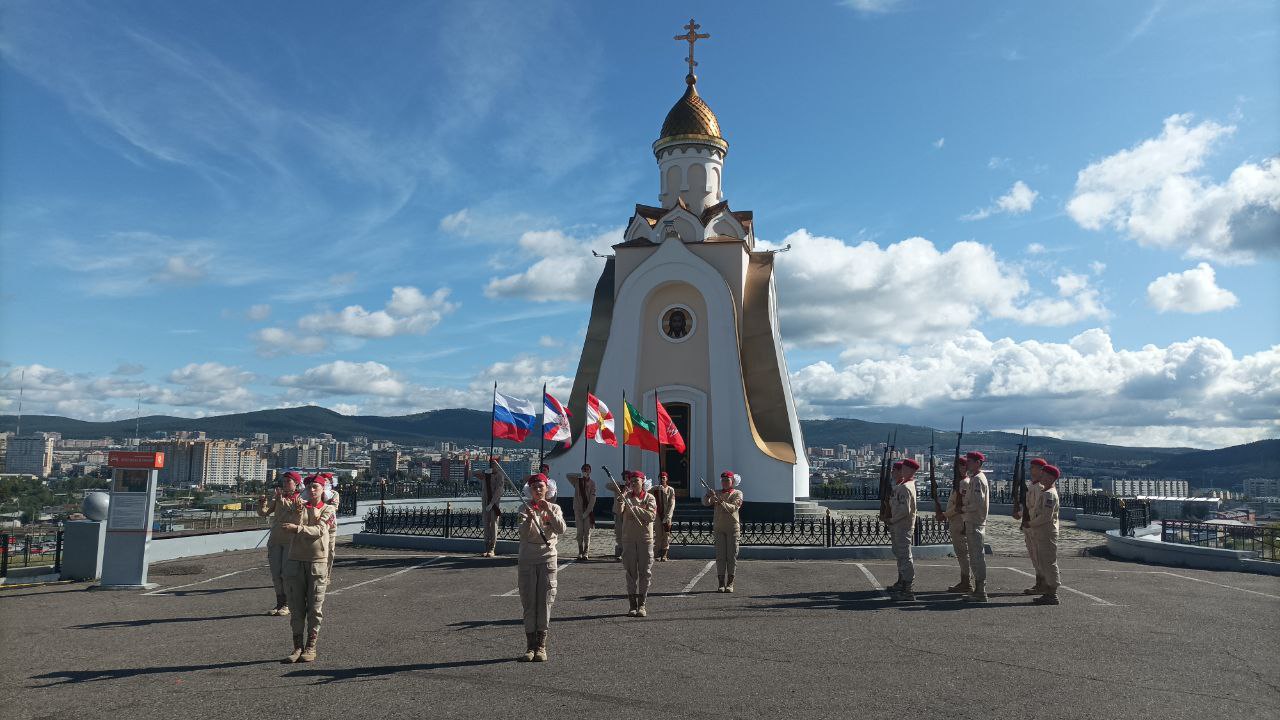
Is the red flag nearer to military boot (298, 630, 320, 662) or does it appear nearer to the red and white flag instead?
the red and white flag

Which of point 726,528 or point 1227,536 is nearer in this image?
point 726,528

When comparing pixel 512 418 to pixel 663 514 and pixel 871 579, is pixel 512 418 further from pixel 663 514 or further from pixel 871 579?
pixel 871 579

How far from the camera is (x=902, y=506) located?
11.4 meters

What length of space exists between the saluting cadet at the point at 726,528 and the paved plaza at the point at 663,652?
36 centimetres

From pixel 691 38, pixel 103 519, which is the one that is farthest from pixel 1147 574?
pixel 691 38

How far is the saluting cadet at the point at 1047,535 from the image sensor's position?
10.4 meters

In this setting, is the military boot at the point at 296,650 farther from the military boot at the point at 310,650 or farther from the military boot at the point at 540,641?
the military boot at the point at 540,641

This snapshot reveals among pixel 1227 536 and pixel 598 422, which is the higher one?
pixel 598 422

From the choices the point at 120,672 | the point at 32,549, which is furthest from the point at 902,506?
the point at 32,549

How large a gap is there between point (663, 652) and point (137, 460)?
906 cm

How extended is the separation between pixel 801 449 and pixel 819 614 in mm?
17243

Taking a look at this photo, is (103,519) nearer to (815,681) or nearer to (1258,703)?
(815,681)

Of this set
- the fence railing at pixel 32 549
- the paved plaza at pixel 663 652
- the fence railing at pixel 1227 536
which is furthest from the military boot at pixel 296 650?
the fence railing at pixel 1227 536

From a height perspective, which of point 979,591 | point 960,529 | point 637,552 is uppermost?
point 960,529
